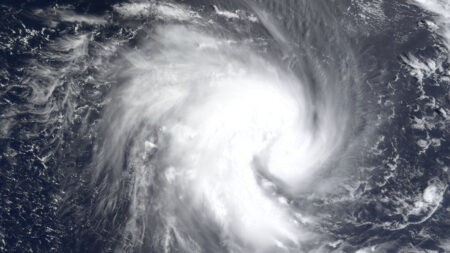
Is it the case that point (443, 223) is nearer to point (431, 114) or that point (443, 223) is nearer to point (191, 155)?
point (431, 114)

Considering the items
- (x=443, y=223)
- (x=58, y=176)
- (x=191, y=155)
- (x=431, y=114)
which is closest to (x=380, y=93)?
(x=431, y=114)

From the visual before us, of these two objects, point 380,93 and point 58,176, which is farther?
point 380,93

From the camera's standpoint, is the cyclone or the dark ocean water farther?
the cyclone

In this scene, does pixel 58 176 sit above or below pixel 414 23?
below

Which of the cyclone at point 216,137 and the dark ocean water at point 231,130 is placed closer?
the dark ocean water at point 231,130

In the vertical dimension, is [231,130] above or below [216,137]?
above

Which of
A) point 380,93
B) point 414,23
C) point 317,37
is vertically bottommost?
point 380,93
